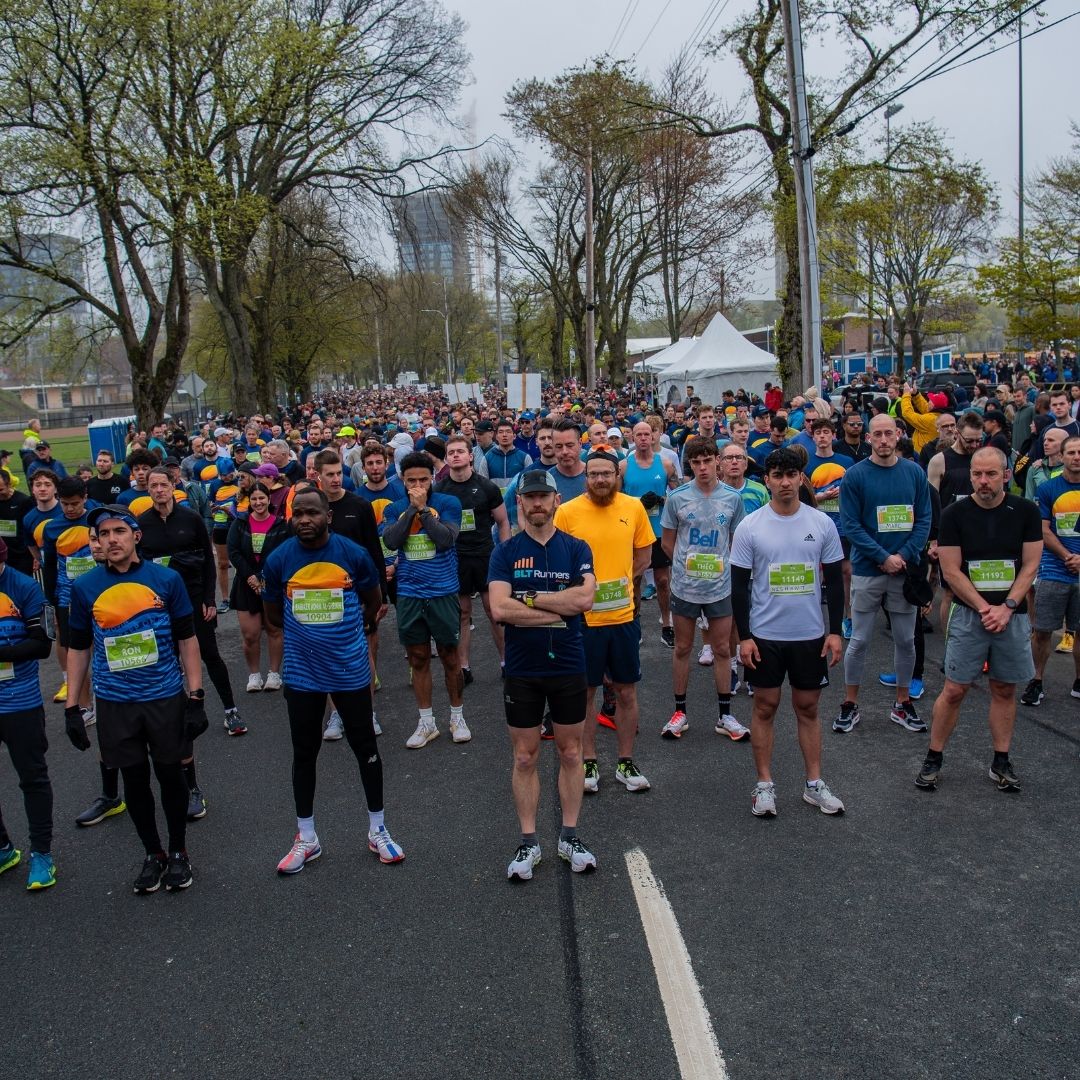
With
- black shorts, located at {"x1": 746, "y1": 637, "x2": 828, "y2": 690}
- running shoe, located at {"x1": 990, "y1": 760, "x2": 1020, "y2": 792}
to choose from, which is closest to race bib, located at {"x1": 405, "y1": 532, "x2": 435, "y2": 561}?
black shorts, located at {"x1": 746, "y1": 637, "x2": 828, "y2": 690}

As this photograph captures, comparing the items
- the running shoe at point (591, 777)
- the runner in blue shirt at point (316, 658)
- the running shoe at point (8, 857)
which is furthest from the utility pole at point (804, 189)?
the running shoe at point (8, 857)

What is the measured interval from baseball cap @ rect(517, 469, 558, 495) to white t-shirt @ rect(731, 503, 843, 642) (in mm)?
1328

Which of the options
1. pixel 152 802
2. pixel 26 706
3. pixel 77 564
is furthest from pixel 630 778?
pixel 77 564

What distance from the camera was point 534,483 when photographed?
4617 mm

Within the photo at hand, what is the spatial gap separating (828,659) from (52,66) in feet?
71.5

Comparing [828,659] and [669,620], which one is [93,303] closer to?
[669,620]

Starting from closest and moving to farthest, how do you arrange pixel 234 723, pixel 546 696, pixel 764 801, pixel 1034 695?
1. pixel 546 696
2. pixel 764 801
3. pixel 1034 695
4. pixel 234 723

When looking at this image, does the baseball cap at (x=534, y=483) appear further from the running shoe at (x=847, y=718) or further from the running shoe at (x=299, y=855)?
the running shoe at (x=847, y=718)

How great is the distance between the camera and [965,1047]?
3.27m

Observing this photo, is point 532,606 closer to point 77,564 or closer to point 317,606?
point 317,606

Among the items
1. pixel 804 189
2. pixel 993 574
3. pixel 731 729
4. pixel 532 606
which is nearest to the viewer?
pixel 532 606

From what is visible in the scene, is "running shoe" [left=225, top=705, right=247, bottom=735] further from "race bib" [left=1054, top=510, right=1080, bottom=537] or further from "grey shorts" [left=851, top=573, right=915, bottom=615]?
"race bib" [left=1054, top=510, right=1080, bottom=537]

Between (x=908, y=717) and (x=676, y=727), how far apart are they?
1.61 m

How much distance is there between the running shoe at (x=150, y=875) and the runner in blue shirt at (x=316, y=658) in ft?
1.98
